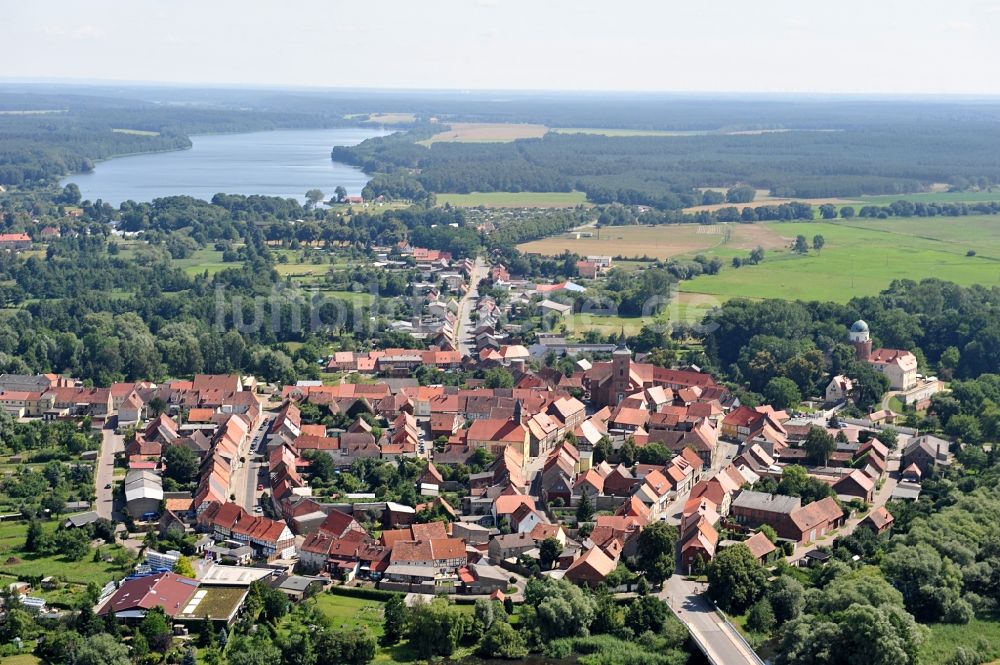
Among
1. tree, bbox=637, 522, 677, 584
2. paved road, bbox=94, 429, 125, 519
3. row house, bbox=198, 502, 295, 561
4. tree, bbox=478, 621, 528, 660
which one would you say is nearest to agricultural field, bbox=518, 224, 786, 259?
paved road, bbox=94, 429, 125, 519

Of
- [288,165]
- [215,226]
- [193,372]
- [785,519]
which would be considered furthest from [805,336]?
[288,165]

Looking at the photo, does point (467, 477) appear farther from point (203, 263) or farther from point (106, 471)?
point (203, 263)

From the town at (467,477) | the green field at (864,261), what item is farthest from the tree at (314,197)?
the town at (467,477)

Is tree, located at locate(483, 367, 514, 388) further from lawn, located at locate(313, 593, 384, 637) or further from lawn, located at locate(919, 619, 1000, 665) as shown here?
lawn, located at locate(919, 619, 1000, 665)

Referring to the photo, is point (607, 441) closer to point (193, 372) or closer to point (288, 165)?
point (193, 372)

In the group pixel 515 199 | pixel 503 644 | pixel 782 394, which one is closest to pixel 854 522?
pixel 782 394
